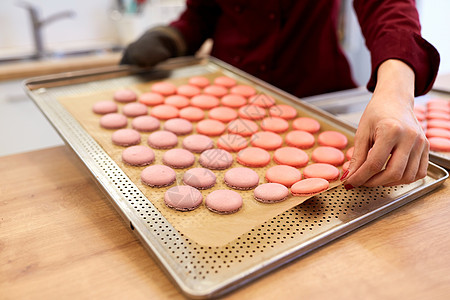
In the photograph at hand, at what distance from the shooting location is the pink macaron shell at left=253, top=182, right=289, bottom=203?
0.94 meters

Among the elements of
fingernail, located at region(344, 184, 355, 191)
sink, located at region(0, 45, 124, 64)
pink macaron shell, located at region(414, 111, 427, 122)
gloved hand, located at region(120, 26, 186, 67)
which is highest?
gloved hand, located at region(120, 26, 186, 67)

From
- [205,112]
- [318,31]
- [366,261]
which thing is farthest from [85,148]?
[318,31]

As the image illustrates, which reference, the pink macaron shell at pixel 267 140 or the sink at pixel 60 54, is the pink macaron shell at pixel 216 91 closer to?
the pink macaron shell at pixel 267 140

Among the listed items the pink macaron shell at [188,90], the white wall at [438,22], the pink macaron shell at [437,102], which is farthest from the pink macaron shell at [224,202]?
the white wall at [438,22]

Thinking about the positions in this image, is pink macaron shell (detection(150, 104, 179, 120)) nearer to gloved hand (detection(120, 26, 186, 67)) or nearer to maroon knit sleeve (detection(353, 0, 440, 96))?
gloved hand (detection(120, 26, 186, 67))

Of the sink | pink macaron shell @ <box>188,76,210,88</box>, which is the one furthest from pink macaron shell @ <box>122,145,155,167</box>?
the sink

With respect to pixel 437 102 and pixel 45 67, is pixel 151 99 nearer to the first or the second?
pixel 437 102

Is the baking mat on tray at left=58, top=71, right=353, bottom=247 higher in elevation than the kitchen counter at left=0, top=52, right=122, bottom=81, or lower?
higher

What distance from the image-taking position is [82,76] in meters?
1.52

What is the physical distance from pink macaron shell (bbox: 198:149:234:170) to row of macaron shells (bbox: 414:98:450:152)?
0.57m

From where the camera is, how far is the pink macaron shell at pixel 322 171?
3.34 ft

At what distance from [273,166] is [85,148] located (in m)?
0.51

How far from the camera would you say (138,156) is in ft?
3.51

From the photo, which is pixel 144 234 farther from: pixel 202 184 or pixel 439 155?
pixel 439 155
